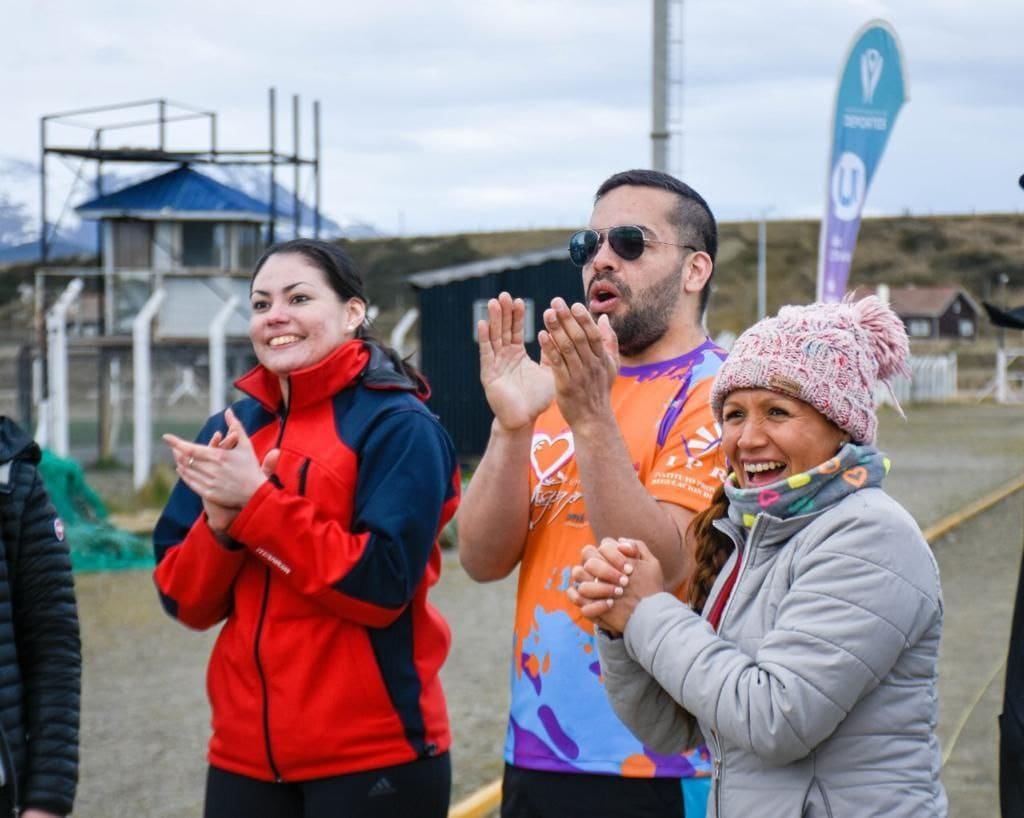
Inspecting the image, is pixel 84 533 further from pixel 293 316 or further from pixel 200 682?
pixel 293 316

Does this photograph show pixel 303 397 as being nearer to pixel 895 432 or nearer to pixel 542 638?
pixel 542 638

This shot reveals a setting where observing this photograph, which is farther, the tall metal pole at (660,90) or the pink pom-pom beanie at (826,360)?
the tall metal pole at (660,90)

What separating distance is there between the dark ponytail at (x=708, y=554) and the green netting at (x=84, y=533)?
10.8 m

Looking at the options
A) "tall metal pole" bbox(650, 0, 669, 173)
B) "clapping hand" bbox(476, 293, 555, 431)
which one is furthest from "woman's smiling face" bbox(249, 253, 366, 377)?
"tall metal pole" bbox(650, 0, 669, 173)

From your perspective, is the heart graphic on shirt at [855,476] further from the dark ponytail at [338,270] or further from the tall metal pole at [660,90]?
the tall metal pole at [660,90]

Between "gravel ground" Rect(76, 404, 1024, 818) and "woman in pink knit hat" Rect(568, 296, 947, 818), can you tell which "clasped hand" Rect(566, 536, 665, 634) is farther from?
"gravel ground" Rect(76, 404, 1024, 818)

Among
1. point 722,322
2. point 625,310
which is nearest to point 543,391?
point 625,310

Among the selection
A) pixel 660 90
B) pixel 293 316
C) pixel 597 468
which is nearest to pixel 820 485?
pixel 597 468

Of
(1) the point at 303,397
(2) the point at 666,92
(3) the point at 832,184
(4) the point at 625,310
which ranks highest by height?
(2) the point at 666,92

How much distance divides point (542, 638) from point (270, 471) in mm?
711

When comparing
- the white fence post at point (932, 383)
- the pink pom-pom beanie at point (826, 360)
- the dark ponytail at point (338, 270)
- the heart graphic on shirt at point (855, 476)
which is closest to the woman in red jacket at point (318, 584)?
the dark ponytail at point (338, 270)

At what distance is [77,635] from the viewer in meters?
3.34

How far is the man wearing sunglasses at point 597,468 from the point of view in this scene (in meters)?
2.92

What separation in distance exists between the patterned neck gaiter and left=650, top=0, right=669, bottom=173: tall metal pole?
7.40 m
